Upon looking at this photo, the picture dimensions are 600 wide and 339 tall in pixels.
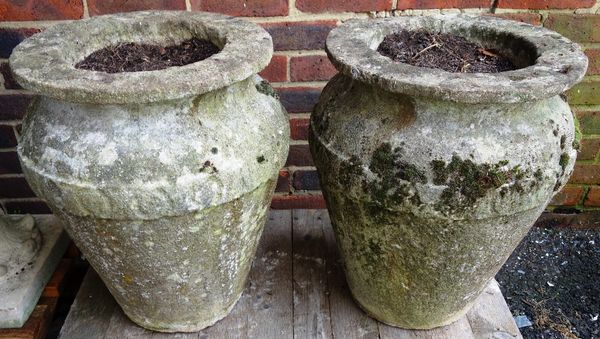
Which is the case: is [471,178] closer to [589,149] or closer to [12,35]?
[589,149]

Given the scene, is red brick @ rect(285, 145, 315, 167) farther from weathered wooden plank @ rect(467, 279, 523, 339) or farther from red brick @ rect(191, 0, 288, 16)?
weathered wooden plank @ rect(467, 279, 523, 339)

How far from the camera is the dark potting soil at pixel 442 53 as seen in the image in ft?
4.13

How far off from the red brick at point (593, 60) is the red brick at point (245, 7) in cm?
107

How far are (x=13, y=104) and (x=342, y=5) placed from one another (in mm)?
1188

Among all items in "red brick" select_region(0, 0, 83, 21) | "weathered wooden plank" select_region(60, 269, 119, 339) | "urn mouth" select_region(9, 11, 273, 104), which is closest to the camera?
"urn mouth" select_region(9, 11, 273, 104)

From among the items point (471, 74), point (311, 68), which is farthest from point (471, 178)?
point (311, 68)

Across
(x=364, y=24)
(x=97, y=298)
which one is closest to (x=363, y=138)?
(x=364, y=24)

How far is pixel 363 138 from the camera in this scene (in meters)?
1.18

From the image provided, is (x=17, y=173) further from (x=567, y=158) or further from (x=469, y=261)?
(x=567, y=158)

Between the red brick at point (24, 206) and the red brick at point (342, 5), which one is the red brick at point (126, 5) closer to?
the red brick at point (342, 5)

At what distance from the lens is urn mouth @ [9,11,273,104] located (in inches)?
40.1

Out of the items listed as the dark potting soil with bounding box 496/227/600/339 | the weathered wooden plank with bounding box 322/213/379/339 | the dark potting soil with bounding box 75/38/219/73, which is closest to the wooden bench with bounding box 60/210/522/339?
the weathered wooden plank with bounding box 322/213/379/339

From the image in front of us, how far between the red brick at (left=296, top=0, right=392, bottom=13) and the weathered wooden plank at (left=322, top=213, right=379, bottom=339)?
82 centimetres

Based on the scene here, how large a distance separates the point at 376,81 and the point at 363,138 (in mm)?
144
